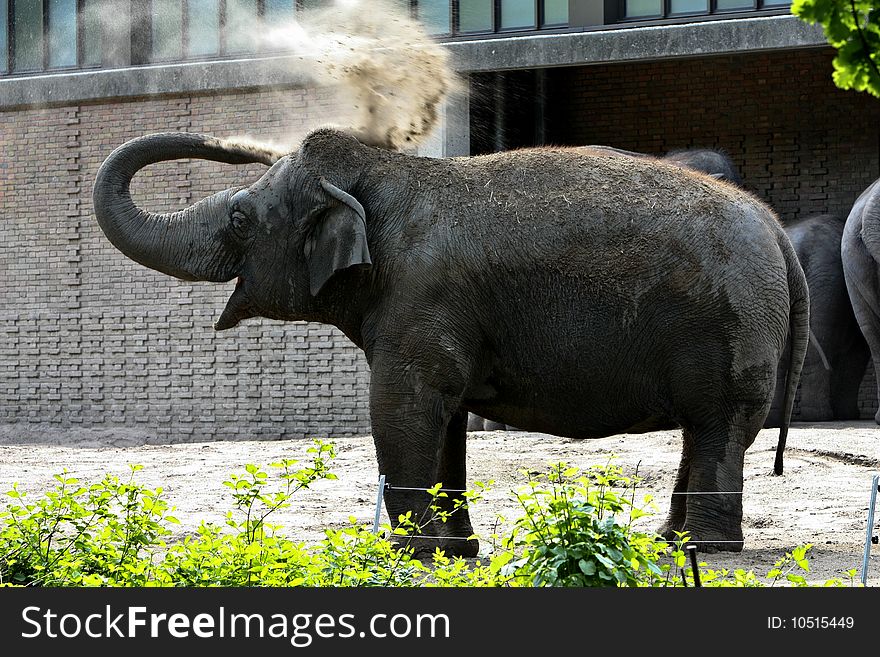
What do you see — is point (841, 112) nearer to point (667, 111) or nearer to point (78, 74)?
point (667, 111)

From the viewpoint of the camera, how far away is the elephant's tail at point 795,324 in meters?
7.22

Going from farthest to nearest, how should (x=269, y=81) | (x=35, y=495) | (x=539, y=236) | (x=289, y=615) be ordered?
1. (x=269, y=81)
2. (x=35, y=495)
3. (x=539, y=236)
4. (x=289, y=615)

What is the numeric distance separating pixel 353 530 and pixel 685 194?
2973mm

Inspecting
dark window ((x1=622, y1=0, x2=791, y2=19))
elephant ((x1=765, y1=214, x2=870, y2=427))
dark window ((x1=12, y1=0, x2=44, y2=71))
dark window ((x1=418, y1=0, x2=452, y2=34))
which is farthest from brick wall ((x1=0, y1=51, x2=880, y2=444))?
dark window ((x1=622, y1=0, x2=791, y2=19))

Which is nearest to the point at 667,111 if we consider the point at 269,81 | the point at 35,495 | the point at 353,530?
the point at 269,81

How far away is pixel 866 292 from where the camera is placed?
1477 cm

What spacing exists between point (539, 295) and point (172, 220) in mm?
2060

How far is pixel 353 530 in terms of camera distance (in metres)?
4.73

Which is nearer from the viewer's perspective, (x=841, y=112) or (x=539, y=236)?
(x=539, y=236)

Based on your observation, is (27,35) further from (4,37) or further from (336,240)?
(336,240)

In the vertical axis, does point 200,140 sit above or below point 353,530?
above

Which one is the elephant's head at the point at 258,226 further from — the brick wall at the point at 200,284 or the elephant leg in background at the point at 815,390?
the elephant leg in background at the point at 815,390

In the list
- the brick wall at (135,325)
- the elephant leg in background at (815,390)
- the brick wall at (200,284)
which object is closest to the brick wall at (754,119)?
the brick wall at (200,284)

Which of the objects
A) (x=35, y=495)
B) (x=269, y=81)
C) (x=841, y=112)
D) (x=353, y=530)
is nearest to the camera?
(x=353, y=530)
